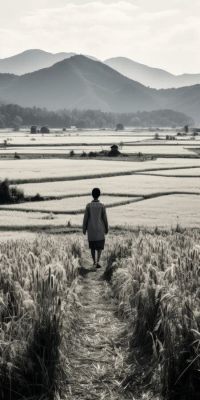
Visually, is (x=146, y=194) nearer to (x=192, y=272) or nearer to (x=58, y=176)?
(x=58, y=176)

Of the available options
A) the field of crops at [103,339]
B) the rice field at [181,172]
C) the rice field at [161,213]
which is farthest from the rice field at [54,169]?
the field of crops at [103,339]

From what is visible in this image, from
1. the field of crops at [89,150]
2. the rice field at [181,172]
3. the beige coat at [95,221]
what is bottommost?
the rice field at [181,172]

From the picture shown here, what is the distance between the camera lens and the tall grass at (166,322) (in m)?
6.88

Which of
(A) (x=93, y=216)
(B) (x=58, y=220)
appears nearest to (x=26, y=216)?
(B) (x=58, y=220)

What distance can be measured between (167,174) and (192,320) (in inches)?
1846

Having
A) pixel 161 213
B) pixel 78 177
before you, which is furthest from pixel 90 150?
pixel 161 213

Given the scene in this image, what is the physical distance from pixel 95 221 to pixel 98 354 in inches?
302

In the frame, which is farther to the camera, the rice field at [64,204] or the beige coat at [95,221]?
the rice field at [64,204]

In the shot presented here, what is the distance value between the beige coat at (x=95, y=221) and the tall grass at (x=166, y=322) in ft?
13.3

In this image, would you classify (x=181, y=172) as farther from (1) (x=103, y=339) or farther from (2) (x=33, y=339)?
(2) (x=33, y=339)

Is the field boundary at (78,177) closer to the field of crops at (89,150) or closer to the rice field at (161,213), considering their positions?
the rice field at (161,213)

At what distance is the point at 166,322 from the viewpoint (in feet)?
24.6

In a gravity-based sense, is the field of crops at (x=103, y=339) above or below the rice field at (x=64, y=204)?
above

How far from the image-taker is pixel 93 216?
16.0 metres
